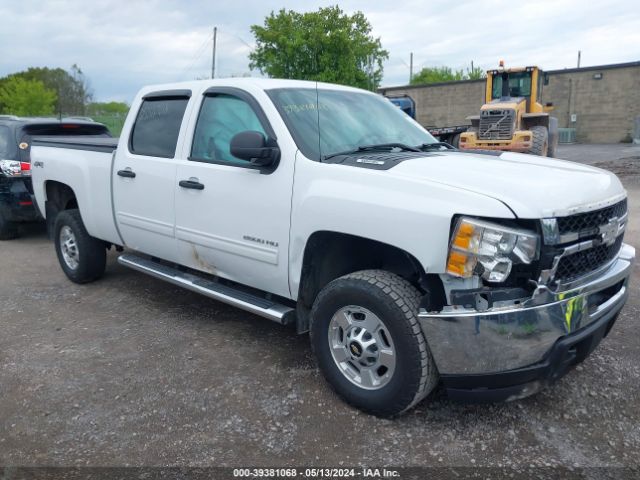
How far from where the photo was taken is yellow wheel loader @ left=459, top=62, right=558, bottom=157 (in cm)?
1527

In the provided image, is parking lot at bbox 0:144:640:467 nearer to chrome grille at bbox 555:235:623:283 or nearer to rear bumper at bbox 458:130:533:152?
chrome grille at bbox 555:235:623:283

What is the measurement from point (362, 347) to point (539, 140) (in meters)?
13.7

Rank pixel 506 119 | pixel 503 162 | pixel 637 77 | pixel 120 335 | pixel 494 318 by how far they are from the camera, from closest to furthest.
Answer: pixel 494 318 → pixel 503 162 → pixel 120 335 → pixel 506 119 → pixel 637 77

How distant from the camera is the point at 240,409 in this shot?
133 inches

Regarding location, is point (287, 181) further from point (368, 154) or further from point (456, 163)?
point (456, 163)

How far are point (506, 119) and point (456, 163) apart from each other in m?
13.4

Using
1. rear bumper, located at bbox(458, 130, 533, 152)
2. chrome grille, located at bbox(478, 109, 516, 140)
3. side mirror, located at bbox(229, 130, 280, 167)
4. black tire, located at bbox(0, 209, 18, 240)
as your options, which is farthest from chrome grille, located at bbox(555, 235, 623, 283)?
chrome grille, located at bbox(478, 109, 516, 140)

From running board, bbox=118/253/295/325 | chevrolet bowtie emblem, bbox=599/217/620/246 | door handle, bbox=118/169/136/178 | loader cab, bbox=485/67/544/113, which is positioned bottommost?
running board, bbox=118/253/295/325

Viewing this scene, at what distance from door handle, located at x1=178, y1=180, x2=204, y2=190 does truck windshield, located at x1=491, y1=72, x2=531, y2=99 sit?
16.1 metres

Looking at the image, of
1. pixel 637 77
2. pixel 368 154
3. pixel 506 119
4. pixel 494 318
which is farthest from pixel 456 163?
pixel 637 77

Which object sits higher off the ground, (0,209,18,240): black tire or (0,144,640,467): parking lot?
(0,209,18,240): black tire

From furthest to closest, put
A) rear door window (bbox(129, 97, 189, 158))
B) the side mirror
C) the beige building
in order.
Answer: the beige building, rear door window (bbox(129, 97, 189, 158)), the side mirror

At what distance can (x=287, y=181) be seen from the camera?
353cm

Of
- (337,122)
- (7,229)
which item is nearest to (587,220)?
(337,122)
